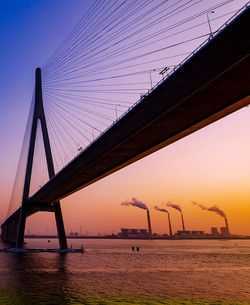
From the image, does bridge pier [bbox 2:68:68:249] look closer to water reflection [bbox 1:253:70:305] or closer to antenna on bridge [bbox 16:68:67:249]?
antenna on bridge [bbox 16:68:67:249]

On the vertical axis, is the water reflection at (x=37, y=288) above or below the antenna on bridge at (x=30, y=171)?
below

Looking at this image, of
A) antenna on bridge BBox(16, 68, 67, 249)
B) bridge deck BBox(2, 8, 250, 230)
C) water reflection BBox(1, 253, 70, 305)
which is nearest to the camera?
water reflection BBox(1, 253, 70, 305)

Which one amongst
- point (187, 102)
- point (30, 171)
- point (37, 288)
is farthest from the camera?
point (30, 171)

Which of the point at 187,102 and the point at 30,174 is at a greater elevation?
the point at 30,174

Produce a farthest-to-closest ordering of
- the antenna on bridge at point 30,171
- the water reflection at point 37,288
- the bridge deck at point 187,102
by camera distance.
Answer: the antenna on bridge at point 30,171 < the bridge deck at point 187,102 < the water reflection at point 37,288

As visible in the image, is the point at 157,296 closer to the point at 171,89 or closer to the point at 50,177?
the point at 171,89

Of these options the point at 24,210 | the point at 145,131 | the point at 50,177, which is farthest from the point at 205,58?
the point at 24,210

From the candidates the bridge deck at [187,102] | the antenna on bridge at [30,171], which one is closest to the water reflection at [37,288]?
the bridge deck at [187,102]

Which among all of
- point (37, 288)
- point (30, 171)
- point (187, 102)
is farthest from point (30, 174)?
point (187, 102)

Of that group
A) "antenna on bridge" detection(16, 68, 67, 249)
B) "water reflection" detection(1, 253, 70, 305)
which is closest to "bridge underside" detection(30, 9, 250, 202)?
"antenna on bridge" detection(16, 68, 67, 249)

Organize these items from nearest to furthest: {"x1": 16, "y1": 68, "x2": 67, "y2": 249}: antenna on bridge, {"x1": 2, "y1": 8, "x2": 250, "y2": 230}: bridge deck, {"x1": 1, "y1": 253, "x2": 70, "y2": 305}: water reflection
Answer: {"x1": 1, "y1": 253, "x2": 70, "y2": 305}: water reflection
{"x1": 2, "y1": 8, "x2": 250, "y2": 230}: bridge deck
{"x1": 16, "y1": 68, "x2": 67, "y2": 249}: antenna on bridge

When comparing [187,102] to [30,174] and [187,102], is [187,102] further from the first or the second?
[30,174]

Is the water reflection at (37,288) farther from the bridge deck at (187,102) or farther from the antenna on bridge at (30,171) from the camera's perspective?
the antenna on bridge at (30,171)
